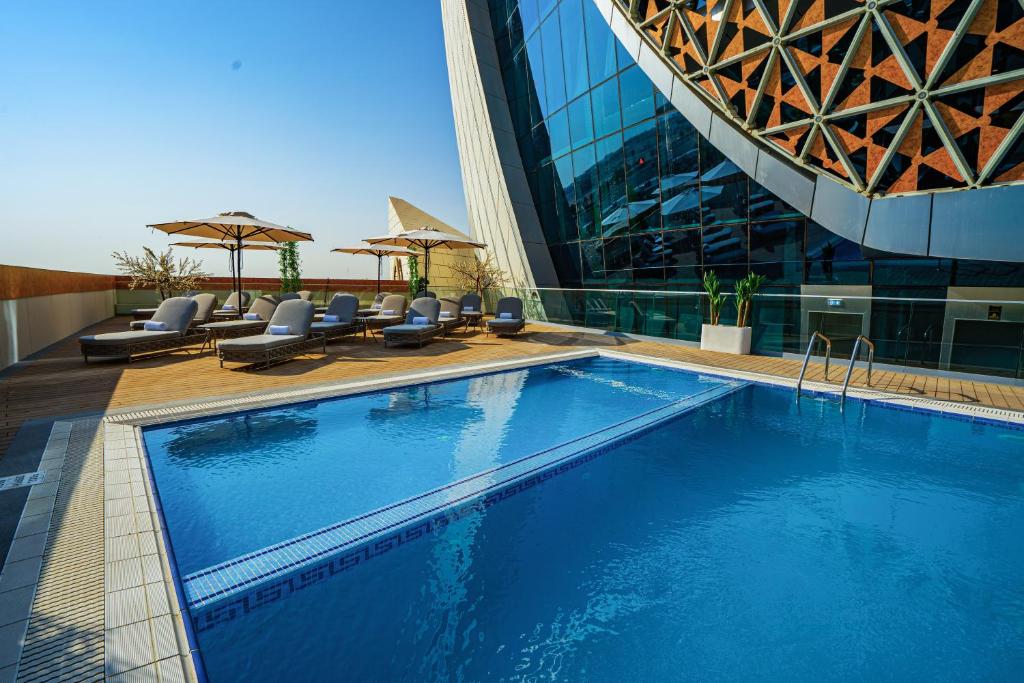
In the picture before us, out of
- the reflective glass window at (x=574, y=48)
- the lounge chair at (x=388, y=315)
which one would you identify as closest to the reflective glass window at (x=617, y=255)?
the reflective glass window at (x=574, y=48)

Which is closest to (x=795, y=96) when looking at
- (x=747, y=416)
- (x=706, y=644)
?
(x=747, y=416)

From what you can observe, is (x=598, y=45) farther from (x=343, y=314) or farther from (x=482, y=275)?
(x=343, y=314)

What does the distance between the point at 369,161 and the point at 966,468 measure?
2145 cm

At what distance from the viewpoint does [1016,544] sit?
11.8 feet

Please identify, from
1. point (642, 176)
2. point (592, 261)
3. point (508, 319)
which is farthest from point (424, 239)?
point (642, 176)

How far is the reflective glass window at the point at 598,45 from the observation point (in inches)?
613

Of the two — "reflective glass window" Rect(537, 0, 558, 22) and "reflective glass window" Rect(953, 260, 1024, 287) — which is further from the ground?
"reflective glass window" Rect(537, 0, 558, 22)

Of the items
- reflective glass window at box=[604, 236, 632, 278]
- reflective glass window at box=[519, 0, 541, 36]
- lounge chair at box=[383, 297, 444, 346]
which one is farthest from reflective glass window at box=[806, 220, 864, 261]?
reflective glass window at box=[519, 0, 541, 36]

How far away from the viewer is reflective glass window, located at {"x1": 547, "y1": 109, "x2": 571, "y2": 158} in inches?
730

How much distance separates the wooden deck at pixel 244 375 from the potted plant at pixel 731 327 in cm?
42

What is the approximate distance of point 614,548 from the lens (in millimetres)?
3416

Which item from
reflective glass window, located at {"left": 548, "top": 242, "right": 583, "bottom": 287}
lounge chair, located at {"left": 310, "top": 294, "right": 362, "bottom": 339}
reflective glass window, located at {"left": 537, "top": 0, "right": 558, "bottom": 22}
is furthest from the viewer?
reflective glass window, located at {"left": 548, "top": 242, "right": 583, "bottom": 287}

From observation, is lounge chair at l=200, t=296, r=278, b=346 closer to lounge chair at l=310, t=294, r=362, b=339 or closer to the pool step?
lounge chair at l=310, t=294, r=362, b=339

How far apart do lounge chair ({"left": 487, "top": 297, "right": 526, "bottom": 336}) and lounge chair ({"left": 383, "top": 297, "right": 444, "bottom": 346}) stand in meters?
1.79
